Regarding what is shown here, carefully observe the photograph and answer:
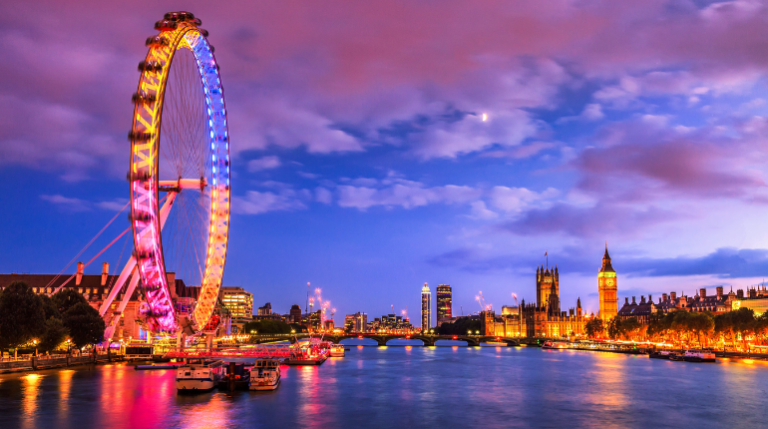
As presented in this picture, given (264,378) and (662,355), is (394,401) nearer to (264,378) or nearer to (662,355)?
(264,378)

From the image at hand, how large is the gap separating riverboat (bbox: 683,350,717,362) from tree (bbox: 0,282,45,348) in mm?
107813

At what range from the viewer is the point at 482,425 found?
177ft

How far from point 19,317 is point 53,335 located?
25.8 ft

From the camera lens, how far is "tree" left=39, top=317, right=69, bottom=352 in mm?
86456

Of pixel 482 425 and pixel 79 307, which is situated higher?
pixel 79 307

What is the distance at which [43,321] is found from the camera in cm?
8338

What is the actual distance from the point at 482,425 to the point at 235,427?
18698mm

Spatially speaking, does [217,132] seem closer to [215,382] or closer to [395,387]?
[215,382]

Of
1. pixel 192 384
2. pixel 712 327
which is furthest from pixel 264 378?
pixel 712 327

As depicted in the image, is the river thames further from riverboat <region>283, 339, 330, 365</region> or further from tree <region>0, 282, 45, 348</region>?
riverboat <region>283, 339, 330, 365</region>

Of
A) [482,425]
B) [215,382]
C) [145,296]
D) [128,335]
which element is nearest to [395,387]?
[215,382]

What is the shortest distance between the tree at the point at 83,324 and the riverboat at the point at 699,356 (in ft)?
334

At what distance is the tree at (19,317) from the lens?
79250mm

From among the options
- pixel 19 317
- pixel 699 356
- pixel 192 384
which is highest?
pixel 19 317
